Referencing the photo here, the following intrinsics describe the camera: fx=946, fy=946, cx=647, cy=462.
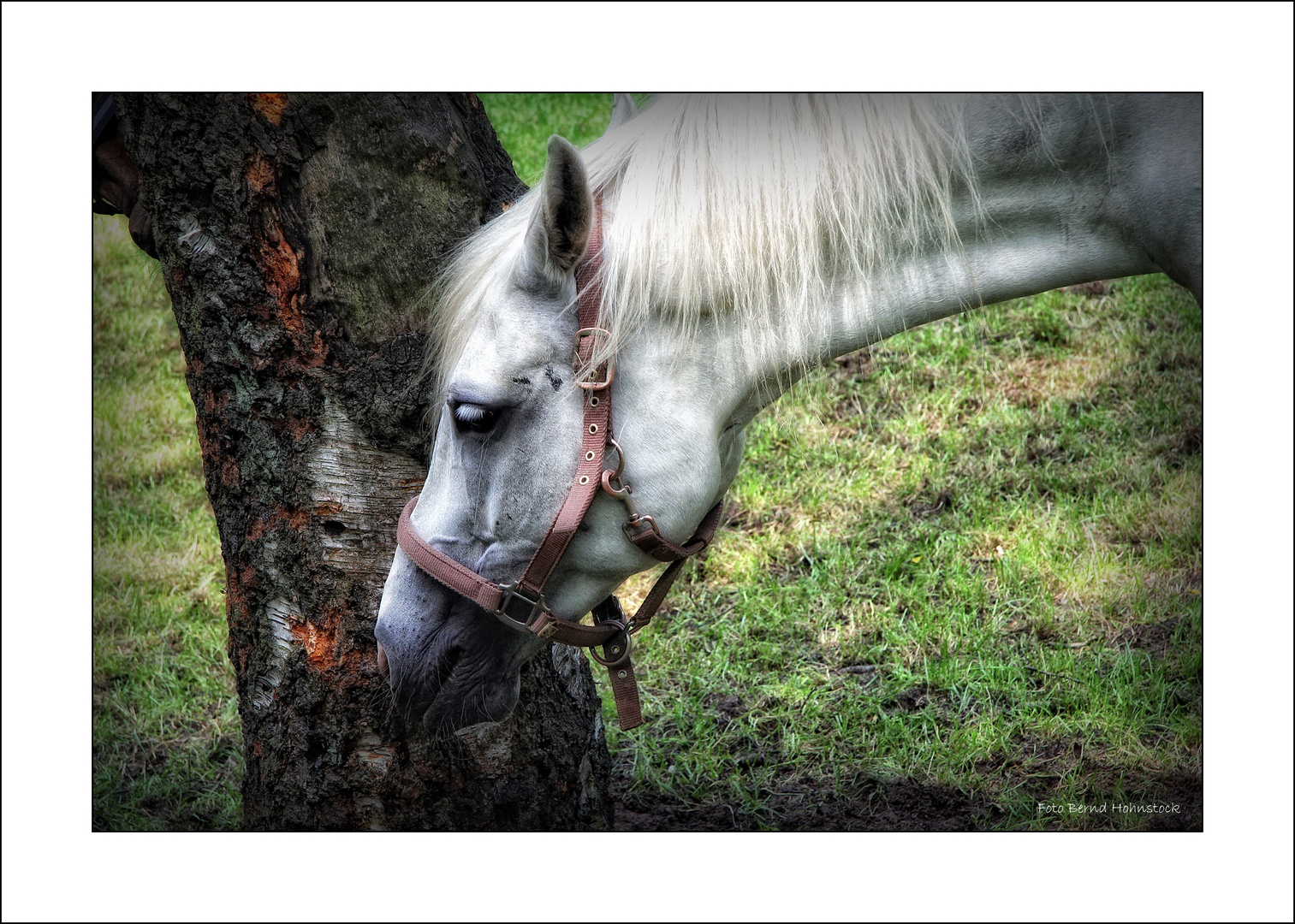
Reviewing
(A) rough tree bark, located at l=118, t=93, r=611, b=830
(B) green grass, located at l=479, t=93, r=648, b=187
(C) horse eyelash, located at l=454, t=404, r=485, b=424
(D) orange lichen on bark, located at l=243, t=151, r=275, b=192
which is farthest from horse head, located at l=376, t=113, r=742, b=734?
(B) green grass, located at l=479, t=93, r=648, b=187

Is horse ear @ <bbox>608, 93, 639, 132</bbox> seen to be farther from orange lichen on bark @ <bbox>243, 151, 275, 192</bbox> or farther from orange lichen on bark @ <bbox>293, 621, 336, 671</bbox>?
orange lichen on bark @ <bbox>293, 621, 336, 671</bbox>

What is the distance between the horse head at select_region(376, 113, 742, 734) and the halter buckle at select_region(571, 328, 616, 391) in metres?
0.01

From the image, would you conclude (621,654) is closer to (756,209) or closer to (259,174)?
(756,209)

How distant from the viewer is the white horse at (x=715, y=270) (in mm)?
1312

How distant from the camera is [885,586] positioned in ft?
8.31

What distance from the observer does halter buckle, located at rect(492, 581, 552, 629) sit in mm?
1383

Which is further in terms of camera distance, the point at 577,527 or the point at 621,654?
the point at 621,654

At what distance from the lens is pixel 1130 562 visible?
222 centimetres

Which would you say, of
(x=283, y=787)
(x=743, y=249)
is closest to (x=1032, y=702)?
(x=743, y=249)

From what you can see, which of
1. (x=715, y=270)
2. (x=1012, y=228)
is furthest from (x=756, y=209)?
(x=1012, y=228)

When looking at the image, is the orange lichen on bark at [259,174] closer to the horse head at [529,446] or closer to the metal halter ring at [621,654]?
the horse head at [529,446]

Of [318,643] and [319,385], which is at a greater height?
[319,385]

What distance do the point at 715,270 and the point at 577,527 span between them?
0.41 m

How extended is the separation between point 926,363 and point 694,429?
1832 millimetres
